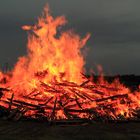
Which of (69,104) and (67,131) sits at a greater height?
(69,104)

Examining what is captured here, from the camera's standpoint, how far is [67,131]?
10.1 meters

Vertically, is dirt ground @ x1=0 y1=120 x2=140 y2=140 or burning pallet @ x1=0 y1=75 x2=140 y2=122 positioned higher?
burning pallet @ x1=0 y1=75 x2=140 y2=122

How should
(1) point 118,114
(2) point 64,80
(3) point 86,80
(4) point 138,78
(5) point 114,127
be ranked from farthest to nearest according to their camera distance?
(4) point 138,78, (3) point 86,80, (2) point 64,80, (1) point 118,114, (5) point 114,127

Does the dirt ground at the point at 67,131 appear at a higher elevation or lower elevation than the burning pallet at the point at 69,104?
lower

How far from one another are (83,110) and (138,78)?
25509mm

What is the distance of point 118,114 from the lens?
12914 millimetres

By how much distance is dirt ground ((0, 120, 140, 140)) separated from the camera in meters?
9.30

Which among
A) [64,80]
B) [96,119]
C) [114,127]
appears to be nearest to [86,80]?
[64,80]

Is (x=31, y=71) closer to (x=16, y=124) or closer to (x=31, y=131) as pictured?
(x=16, y=124)

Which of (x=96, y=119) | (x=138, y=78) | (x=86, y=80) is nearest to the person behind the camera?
(x=96, y=119)

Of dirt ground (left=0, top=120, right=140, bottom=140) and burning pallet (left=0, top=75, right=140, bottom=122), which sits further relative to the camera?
burning pallet (left=0, top=75, right=140, bottom=122)

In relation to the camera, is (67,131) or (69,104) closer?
(67,131)

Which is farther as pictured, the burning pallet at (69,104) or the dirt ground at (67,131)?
the burning pallet at (69,104)

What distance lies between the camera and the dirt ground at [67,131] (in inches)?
366
